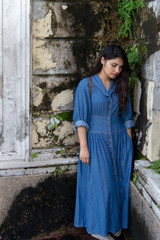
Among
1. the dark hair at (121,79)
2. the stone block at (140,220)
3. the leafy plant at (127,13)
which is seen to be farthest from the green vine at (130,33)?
the stone block at (140,220)

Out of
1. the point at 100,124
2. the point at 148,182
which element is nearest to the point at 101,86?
the point at 100,124

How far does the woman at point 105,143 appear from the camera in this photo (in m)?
2.92

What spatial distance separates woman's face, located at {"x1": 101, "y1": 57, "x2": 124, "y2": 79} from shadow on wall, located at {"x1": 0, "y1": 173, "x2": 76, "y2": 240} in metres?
1.21

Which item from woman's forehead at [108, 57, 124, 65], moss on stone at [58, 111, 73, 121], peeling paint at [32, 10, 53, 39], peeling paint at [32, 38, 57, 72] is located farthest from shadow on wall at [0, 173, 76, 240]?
peeling paint at [32, 10, 53, 39]

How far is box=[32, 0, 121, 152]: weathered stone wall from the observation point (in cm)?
307

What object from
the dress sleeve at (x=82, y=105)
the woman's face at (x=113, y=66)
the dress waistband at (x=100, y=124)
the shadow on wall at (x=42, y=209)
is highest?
the woman's face at (x=113, y=66)

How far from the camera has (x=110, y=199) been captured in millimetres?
2936

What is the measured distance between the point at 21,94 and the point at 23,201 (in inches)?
45.4

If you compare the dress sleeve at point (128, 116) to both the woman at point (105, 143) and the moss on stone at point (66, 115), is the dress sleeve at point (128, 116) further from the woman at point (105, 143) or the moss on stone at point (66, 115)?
the moss on stone at point (66, 115)

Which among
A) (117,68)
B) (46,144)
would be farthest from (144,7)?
(46,144)

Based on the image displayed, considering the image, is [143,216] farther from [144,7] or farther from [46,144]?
[144,7]

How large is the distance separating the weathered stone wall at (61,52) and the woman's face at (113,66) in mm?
356

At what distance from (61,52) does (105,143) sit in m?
1.06

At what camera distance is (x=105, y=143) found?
3.00 metres
